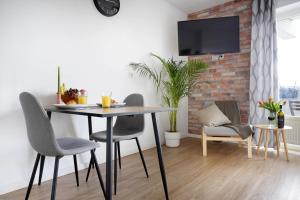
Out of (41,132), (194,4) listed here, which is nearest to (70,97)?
(41,132)

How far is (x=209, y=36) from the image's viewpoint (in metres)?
3.55

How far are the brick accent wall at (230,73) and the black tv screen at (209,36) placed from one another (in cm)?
36

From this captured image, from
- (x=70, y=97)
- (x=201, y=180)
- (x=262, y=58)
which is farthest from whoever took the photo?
(x=262, y=58)

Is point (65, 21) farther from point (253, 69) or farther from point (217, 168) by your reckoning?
point (253, 69)

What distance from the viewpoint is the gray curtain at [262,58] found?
10.6 ft

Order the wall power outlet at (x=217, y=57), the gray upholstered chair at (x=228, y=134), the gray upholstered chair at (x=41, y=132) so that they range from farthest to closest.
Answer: the wall power outlet at (x=217, y=57) < the gray upholstered chair at (x=228, y=134) < the gray upholstered chair at (x=41, y=132)

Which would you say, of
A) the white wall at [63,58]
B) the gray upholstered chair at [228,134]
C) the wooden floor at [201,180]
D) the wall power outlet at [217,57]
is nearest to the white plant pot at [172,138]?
the white wall at [63,58]

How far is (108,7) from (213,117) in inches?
83.7

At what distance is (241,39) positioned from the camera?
367 cm

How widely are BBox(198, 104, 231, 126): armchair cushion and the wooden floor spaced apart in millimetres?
475

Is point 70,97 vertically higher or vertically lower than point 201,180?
higher

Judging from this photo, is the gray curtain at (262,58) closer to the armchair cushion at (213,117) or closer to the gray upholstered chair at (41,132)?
the armchair cushion at (213,117)

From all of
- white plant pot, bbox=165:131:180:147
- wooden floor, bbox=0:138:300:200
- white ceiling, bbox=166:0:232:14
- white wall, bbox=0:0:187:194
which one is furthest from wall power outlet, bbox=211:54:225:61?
wooden floor, bbox=0:138:300:200

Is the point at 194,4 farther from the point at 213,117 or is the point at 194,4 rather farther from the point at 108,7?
the point at 213,117
